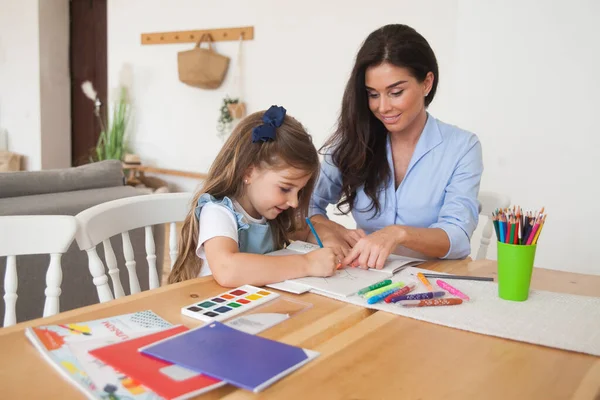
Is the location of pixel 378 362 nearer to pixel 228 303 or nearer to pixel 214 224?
pixel 228 303

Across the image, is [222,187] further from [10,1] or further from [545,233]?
[10,1]

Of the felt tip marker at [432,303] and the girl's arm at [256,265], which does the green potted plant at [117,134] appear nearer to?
the girl's arm at [256,265]

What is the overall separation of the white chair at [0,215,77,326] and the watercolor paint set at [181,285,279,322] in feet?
1.07

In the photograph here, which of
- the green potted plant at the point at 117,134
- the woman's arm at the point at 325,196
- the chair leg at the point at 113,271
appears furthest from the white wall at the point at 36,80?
the chair leg at the point at 113,271

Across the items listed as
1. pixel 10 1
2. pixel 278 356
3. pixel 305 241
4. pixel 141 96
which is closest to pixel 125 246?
pixel 305 241

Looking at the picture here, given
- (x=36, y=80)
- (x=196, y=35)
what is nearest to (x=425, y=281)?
(x=196, y=35)

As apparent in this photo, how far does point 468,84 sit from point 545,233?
2.89ft

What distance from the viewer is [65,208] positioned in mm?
2197

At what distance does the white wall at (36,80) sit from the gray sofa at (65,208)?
3.94m

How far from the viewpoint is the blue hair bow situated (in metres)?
1.38

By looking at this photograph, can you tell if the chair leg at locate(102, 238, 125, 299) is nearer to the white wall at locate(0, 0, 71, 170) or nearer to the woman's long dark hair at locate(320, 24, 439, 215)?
the woman's long dark hair at locate(320, 24, 439, 215)

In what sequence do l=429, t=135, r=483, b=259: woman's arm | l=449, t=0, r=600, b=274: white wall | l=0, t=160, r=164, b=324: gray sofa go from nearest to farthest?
l=429, t=135, r=483, b=259: woman's arm < l=0, t=160, r=164, b=324: gray sofa < l=449, t=0, r=600, b=274: white wall

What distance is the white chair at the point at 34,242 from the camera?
1079 millimetres

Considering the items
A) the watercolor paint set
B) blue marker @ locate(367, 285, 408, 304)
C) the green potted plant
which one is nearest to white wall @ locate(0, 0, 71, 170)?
the green potted plant
